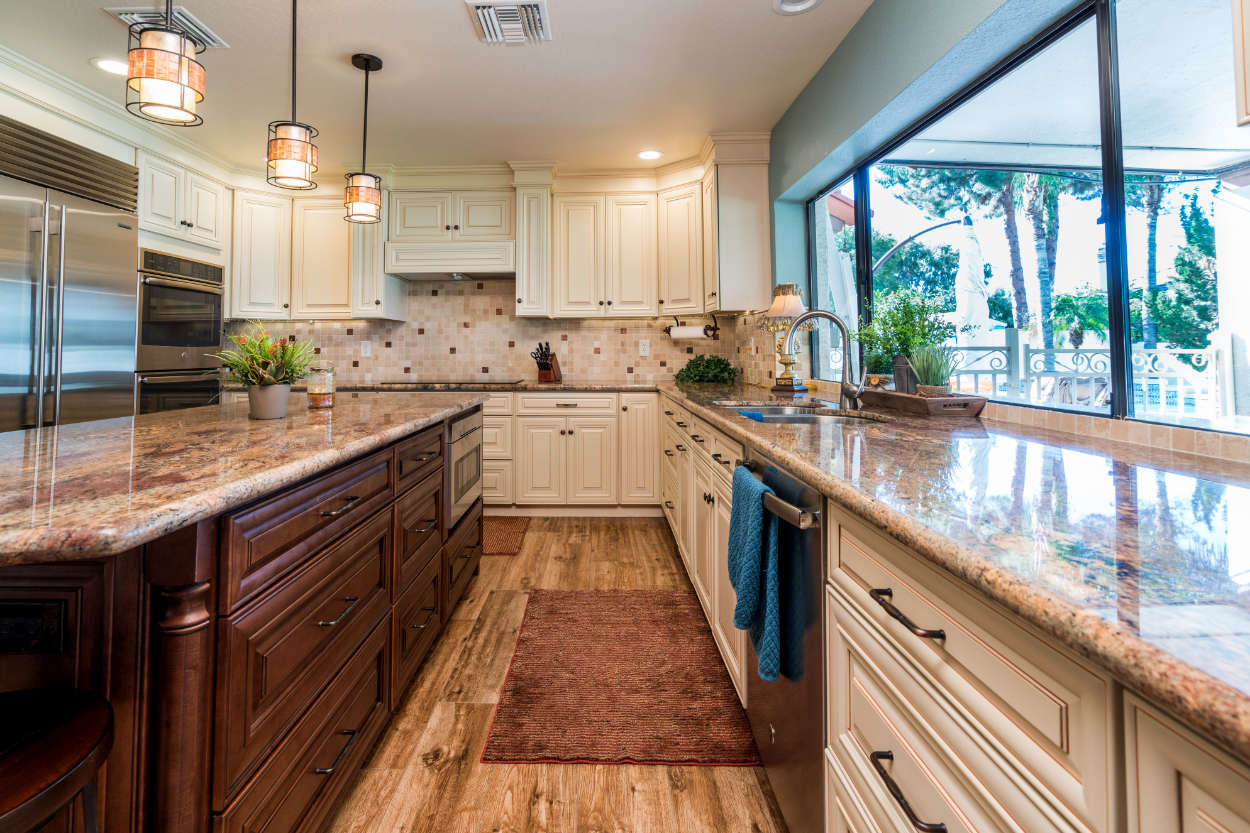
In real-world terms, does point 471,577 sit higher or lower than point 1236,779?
lower

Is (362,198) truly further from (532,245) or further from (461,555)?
(532,245)

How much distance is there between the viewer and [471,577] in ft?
8.93

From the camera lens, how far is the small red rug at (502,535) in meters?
3.31

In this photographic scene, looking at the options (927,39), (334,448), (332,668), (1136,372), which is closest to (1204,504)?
(1136,372)

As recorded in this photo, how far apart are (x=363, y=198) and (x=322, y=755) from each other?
2.16 metres

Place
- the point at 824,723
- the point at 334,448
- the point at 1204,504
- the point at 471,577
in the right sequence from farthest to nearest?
the point at 471,577 < the point at 334,448 < the point at 824,723 < the point at 1204,504

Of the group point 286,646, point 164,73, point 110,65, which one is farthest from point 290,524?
point 110,65

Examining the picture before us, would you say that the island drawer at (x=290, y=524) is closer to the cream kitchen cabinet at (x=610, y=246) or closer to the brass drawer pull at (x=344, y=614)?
the brass drawer pull at (x=344, y=614)

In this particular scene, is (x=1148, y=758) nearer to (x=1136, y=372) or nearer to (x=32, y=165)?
(x=1136, y=372)

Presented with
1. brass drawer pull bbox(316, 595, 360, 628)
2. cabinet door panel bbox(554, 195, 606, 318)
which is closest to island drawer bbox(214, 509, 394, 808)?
brass drawer pull bbox(316, 595, 360, 628)

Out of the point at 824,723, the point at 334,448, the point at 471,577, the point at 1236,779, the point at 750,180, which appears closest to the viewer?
the point at 1236,779

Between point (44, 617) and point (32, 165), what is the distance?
3.22 m

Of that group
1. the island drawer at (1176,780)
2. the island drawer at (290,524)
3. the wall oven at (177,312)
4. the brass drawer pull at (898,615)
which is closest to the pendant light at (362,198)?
the island drawer at (290,524)

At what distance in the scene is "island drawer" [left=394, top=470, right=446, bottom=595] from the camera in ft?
5.48
